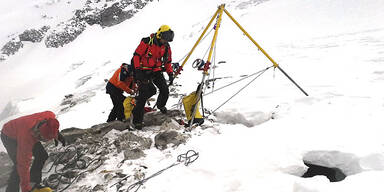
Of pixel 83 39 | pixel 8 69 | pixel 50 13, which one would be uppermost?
pixel 50 13

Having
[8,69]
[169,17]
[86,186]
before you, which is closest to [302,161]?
[86,186]

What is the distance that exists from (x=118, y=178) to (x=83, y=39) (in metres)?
37.9

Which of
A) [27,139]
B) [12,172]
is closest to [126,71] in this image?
[27,139]

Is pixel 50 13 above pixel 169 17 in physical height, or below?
above

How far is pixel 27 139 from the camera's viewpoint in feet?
10.0

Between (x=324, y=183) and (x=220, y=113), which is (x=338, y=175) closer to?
(x=324, y=183)

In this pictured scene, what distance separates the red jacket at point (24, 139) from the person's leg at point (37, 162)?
31cm

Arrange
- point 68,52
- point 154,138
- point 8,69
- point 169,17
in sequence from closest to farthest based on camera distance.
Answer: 1. point 154,138
2. point 169,17
3. point 68,52
4. point 8,69

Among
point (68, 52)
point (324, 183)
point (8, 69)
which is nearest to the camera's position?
point (324, 183)

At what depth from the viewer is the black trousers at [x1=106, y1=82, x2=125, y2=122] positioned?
492 cm

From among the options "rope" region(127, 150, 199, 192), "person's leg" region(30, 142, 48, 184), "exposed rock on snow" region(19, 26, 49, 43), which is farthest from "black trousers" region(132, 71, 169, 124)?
"exposed rock on snow" region(19, 26, 49, 43)

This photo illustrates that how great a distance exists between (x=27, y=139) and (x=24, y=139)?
1.2 inches

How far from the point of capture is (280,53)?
33.2 feet

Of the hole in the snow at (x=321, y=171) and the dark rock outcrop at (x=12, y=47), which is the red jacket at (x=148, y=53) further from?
the dark rock outcrop at (x=12, y=47)
